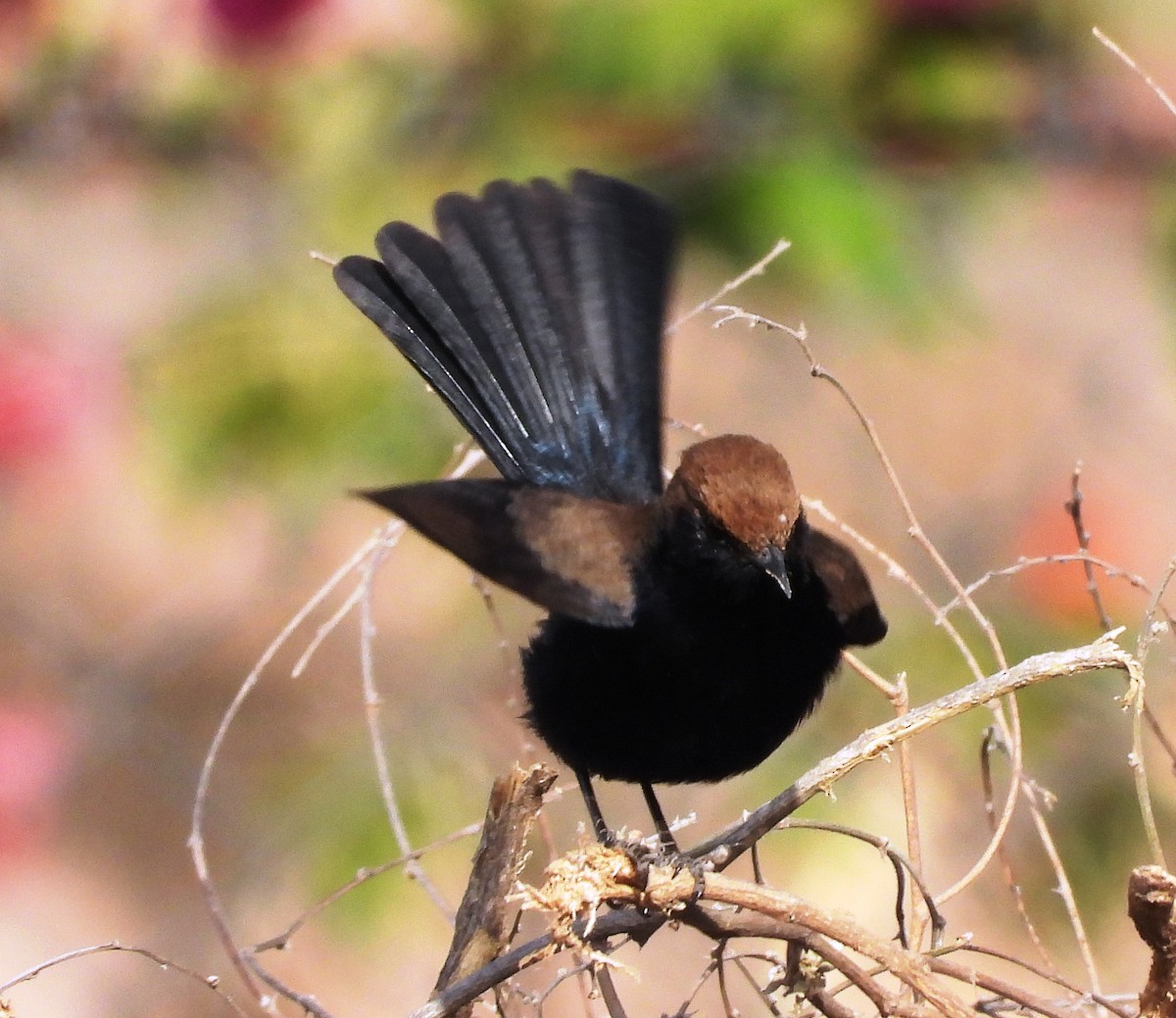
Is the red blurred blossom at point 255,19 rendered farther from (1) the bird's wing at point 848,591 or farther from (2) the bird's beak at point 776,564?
(2) the bird's beak at point 776,564

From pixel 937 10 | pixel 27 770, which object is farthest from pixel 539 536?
pixel 27 770

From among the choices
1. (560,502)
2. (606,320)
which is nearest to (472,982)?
(560,502)

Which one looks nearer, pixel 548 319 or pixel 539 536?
pixel 539 536

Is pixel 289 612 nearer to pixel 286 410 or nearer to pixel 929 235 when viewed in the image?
pixel 286 410

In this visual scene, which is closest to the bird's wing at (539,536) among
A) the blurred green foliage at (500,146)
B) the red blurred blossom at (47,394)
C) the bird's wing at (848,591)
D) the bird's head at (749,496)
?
the bird's head at (749,496)

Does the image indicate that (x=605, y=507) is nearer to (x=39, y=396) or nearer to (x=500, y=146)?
(x=500, y=146)

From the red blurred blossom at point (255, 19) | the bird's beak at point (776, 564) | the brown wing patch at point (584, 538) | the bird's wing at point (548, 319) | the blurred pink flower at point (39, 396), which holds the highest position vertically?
the red blurred blossom at point (255, 19)
